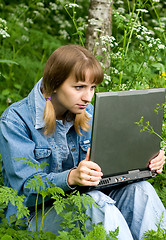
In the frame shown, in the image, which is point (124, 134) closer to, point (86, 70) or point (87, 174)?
point (87, 174)

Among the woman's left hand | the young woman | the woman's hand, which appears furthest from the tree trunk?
the woman's hand

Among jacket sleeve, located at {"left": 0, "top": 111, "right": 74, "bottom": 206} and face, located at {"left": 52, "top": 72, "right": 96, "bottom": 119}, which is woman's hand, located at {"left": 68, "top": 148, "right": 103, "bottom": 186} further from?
face, located at {"left": 52, "top": 72, "right": 96, "bottom": 119}

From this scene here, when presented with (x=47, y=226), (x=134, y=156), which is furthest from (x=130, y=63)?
(x=47, y=226)

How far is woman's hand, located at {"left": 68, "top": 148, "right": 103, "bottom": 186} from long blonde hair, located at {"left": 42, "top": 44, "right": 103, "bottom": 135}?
1.07 ft

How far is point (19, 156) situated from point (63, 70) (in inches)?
16.6

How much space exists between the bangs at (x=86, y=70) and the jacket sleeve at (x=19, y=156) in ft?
1.08

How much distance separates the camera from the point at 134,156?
183 cm

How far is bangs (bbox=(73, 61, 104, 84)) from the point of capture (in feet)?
6.08

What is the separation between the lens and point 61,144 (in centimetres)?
204

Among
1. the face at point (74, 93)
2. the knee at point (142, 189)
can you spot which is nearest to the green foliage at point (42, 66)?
the knee at point (142, 189)

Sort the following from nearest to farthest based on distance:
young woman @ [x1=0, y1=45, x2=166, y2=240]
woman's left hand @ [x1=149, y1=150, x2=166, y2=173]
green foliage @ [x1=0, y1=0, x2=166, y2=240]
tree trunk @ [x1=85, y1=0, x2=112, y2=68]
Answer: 1. green foliage @ [x1=0, y1=0, x2=166, y2=240]
2. young woman @ [x1=0, y1=45, x2=166, y2=240]
3. woman's left hand @ [x1=149, y1=150, x2=166, y2=173]
4. tree trunk @ [x1=85, y1=0, x2=112, y2=68]

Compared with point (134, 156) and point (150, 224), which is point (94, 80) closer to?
point (134, 156)

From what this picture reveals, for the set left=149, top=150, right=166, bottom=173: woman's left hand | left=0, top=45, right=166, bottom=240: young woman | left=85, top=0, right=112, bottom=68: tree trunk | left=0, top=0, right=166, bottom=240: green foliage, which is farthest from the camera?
A: left=85, top=0, right=112, bottom=68: tree trunk

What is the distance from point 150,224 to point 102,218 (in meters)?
0.27
